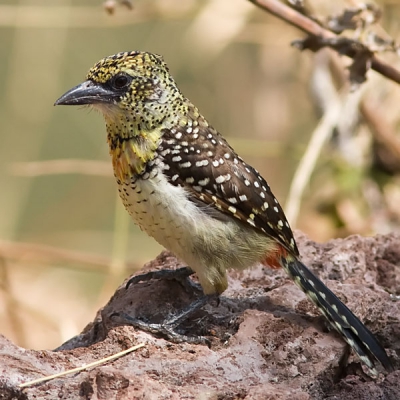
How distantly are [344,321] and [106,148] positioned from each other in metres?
5.07

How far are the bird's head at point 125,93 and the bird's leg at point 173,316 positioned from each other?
0.72 m

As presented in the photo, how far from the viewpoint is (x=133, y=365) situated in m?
3.19

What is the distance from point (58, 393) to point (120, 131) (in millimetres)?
1387

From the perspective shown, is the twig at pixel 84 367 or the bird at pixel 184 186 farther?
the bird at pixel 184 186

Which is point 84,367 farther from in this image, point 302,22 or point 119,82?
point 302,22

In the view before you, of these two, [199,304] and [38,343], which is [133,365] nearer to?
[199,304]

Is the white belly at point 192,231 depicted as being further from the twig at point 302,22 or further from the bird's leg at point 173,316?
the twig at point 302,22

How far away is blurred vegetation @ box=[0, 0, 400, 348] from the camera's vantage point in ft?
21.0

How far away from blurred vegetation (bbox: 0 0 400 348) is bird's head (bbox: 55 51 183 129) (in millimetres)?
1972

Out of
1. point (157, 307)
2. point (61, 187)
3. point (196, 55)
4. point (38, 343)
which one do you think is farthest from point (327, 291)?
point (61, 187)

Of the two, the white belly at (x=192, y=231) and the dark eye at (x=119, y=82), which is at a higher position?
the dark eye at (x=119, y=82)

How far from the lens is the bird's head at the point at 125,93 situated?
3869mm

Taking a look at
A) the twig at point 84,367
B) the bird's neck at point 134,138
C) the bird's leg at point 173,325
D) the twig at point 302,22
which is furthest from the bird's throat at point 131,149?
the twig at point 302,22

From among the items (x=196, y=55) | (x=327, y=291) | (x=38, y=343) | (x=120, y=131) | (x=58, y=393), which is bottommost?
(x=38, y=343)
